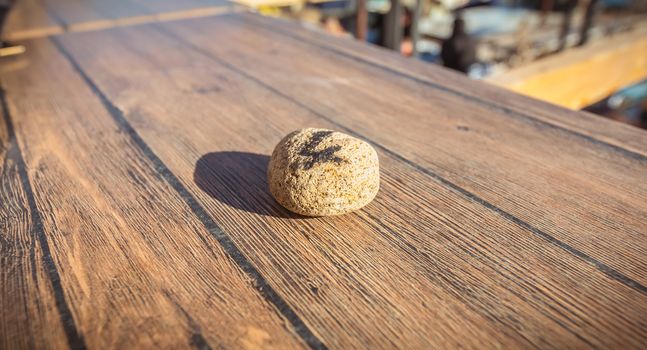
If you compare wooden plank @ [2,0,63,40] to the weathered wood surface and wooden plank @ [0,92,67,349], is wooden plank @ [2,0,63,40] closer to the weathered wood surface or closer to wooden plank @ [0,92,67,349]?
the weathered wood surface

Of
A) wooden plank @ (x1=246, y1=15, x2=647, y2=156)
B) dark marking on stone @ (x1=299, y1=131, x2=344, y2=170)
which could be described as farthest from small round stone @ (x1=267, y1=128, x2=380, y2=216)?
wooden plank @ (x1=246, y1=15, x2=647, y2=156)

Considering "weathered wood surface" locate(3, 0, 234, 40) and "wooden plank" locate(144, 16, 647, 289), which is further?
"weathered wood surface" locate(3, 0, 234, 40)

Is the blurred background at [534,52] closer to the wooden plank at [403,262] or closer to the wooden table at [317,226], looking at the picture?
the wooden table at [317,226]

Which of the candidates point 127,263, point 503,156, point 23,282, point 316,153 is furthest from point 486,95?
point 23,282

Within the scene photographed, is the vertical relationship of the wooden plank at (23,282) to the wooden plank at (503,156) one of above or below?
above

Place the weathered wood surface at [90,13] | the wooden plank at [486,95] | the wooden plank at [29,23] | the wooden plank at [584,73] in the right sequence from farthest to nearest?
the wooden plank at [584,73] < the weathered wood surface at [90,13] < the wooden plank at [29,23] < the wooden plank at [486,95]

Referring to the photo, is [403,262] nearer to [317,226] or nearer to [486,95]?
[317,226]

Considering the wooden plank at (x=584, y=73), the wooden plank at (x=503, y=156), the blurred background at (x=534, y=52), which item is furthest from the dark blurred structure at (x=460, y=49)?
the wooden plank at (x=503, y=156)

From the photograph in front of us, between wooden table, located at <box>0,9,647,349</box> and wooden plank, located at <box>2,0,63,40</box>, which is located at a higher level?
wooden plank, located at <box>2,0,63,40</box>

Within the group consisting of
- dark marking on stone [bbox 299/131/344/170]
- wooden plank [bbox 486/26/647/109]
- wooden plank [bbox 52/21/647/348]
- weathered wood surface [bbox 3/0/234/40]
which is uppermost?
weathered wood surface [bbox 3/0/234/40]
